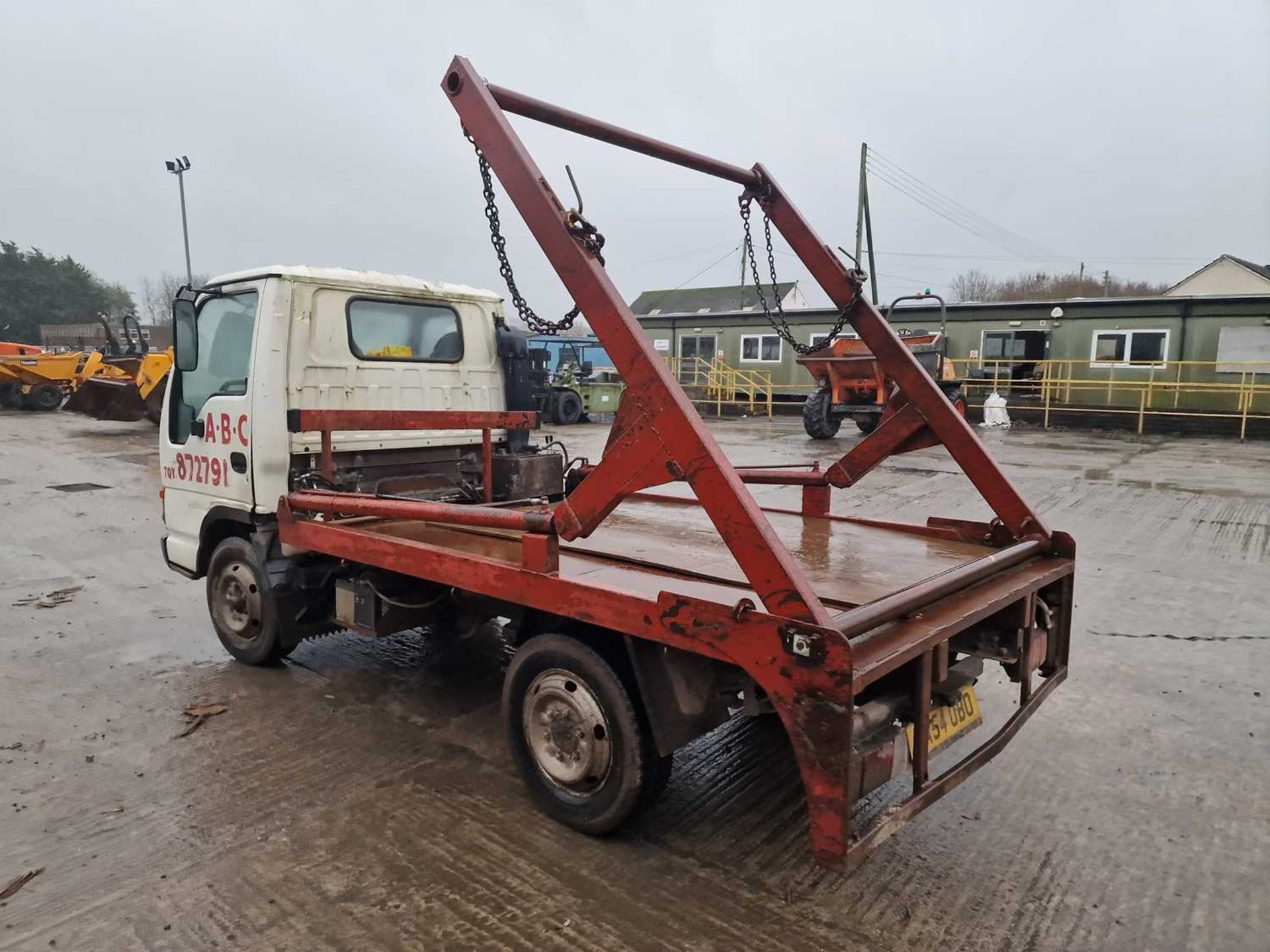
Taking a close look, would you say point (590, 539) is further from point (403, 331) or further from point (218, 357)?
point (218, 357)

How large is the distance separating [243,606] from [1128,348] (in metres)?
22.6

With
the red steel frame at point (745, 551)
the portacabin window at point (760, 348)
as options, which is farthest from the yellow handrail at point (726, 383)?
the red steel frame at point (745, 551)

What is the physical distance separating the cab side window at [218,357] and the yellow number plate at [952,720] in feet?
11.9

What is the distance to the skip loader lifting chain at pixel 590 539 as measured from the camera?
241cm

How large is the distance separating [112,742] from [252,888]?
1.59m

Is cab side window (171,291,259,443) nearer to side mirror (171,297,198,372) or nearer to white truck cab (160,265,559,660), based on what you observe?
white truck cab (160,265,559,660)

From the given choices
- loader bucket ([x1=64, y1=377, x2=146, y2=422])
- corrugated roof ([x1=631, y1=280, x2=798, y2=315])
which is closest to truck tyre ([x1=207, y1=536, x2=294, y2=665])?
loader bucket ([x1=64, y1=377, x2=146, y2=422])

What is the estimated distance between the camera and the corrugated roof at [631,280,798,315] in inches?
1604

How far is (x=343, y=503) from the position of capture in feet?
11.9

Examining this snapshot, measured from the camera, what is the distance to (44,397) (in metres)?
23.5

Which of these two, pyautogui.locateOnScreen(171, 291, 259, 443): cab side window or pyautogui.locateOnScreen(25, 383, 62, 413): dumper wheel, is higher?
pyautogui.locateOnScreen(171, 291, 259, 443): cab side window

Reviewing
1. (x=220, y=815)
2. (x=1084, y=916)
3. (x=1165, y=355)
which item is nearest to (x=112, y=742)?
(x=220, y=815)

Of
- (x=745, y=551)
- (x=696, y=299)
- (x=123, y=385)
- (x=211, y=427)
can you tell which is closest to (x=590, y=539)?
(x=745, y=551)

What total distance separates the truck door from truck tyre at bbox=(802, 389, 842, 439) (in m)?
14.3
